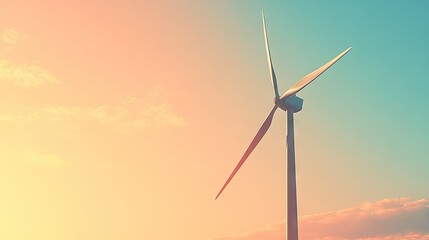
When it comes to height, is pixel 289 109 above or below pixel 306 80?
below

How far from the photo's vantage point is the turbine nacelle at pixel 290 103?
6625 cm

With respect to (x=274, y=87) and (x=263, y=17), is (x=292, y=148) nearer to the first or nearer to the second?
(x=274, y=87)

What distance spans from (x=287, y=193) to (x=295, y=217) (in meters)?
3.18

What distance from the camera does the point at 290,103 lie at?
66.2m

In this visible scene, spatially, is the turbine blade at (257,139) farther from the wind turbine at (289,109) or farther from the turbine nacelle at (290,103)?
the turbine nacelle at (290,103)

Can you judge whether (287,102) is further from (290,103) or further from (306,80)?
(306,80)

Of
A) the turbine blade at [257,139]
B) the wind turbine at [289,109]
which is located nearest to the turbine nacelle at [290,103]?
the wind turbine at [289,109]

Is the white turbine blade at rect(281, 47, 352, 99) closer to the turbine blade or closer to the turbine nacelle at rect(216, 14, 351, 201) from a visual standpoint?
the turbine nacelle at rect(216, 14, 351, 201)

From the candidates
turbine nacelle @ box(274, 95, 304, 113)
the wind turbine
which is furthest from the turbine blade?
turbine nacelle @ box(274, 95, 304, 113)

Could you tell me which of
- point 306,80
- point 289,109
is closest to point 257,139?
point 289,109

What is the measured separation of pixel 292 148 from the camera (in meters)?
61.2

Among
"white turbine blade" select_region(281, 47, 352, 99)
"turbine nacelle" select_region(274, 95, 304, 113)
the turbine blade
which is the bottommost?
the turbine blade

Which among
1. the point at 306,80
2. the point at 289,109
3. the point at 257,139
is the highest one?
the point at 306,80

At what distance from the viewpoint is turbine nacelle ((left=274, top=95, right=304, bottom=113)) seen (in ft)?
217
